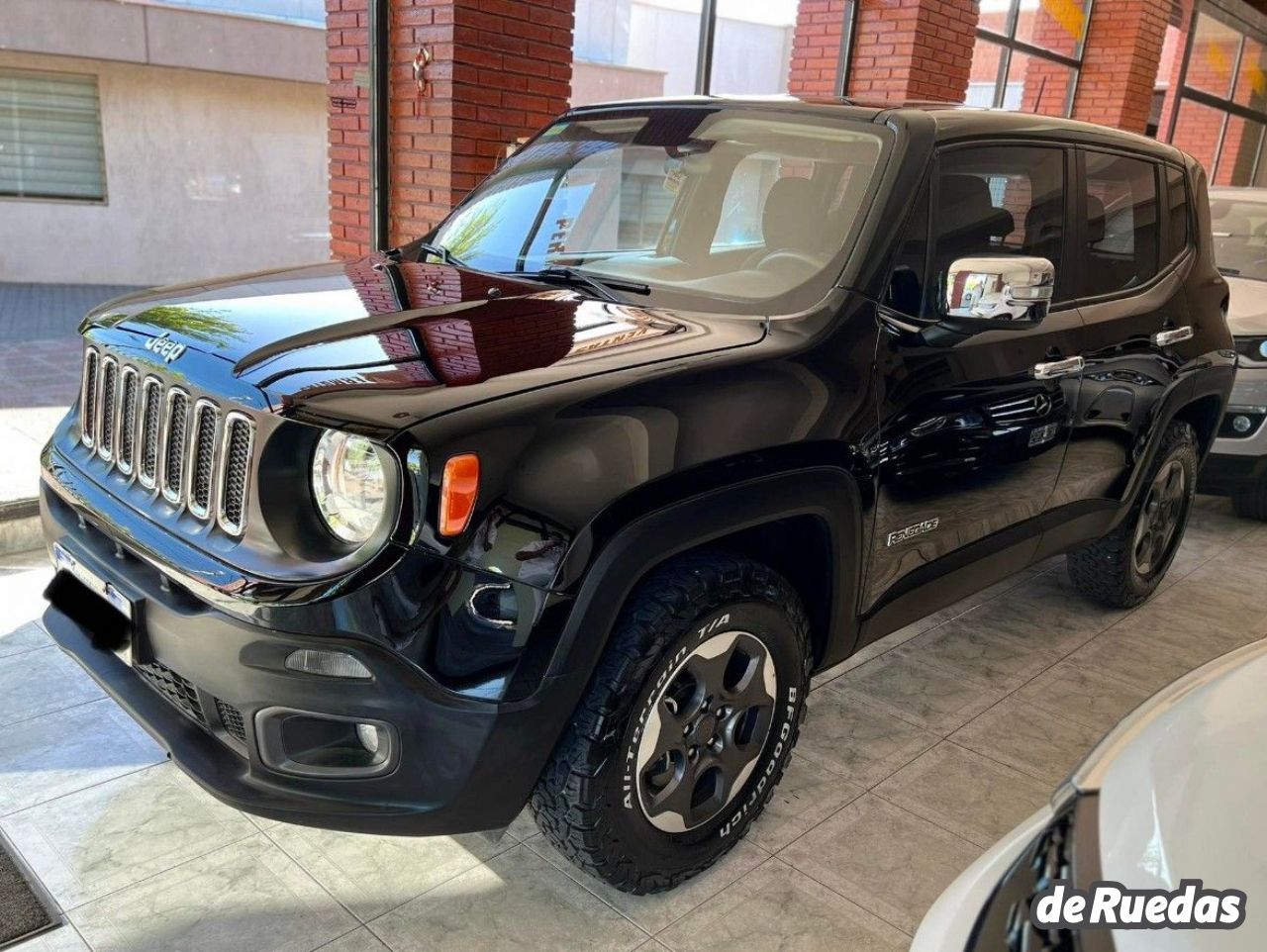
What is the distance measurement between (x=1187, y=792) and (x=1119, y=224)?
8.62 ft

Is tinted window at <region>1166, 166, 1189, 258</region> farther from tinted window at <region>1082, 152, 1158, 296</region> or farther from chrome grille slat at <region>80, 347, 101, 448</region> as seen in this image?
chrome grille slat at <region>80, 347, 101, 448</region>

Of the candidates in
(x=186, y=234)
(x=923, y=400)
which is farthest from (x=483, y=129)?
(x=923, y=400)

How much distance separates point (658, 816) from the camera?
2.25 m

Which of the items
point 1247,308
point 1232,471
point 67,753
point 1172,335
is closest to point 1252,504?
point 1232,471

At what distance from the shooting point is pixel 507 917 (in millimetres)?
2271

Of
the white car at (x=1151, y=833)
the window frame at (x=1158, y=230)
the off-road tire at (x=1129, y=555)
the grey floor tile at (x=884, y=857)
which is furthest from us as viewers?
the off-road tire at (x=1129, y=555)

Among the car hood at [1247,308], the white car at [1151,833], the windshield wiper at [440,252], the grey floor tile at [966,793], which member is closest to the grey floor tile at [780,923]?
the grey floor tile at [966,793]

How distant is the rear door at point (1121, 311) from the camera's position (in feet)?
10.8

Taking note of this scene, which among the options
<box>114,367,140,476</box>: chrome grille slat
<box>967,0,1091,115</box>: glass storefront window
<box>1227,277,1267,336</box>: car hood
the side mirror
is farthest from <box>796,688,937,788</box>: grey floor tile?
Answer: <box>967,0,1091,115</box>: glass storefront window

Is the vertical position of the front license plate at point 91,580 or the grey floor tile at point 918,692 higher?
the front license plate at point 91,580

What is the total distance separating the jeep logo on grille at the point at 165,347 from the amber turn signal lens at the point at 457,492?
741 mm

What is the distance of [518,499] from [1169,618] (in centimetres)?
355

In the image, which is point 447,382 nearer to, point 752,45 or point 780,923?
point 780,923

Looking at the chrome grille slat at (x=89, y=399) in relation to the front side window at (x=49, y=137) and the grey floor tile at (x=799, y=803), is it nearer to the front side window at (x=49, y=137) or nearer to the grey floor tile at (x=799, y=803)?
the grey floor tile at (x=799, y=803)
